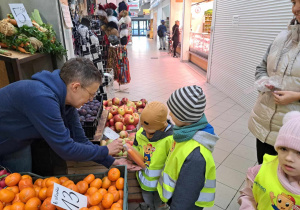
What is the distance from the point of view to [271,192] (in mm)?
1048

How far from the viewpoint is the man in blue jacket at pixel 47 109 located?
1172 millimetres

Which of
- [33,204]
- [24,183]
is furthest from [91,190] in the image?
[24,183]

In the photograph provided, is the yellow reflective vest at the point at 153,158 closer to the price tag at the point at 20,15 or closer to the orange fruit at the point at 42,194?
the orange fruit at the point at 42,194

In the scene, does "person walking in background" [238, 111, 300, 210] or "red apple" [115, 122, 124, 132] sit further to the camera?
"red apple" [115, 122, 124, 132]

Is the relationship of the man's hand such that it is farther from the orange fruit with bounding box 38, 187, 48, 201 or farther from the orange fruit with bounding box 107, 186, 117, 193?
the orange fruit with bounding box 38, 187, 48, 201

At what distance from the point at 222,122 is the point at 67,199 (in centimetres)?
349

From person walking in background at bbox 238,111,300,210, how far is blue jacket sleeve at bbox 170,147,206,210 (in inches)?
12.5

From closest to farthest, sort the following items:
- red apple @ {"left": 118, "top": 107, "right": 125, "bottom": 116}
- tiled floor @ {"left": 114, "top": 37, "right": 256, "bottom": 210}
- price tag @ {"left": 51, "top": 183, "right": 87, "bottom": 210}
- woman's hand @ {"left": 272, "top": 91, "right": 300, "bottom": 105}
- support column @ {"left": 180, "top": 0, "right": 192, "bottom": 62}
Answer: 1. price tag @ {"left": 51, "top": 183, "right": 87, "bottom": 210}
2. woman's hand @ {"left": 272, "top": 91, "right": 300, "bottom": 105}
3. tiled floor @ {"left": 114, "top": 37, "right": 256, "bottom": 210}
4. red apple @ {"left": 118, "top": 107, "right": 125, "bottom": 116}
5. support column @ {"left": 180, "top": 0, "right": 192, "bottom": 62}

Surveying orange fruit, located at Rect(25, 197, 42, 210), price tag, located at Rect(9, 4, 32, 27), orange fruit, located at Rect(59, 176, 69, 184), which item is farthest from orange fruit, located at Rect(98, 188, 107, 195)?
price tag, located at Rect(9, 4, 32, 27)

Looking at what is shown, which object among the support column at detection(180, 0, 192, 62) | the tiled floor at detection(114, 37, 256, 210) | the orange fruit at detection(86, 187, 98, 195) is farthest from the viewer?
the support column at detection(180, 0, 192, 62)

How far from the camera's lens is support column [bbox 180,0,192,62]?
9781 millimetres

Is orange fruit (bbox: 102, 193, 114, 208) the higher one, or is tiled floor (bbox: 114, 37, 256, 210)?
orange fruit (bbox: 102, 193, 114, 208)

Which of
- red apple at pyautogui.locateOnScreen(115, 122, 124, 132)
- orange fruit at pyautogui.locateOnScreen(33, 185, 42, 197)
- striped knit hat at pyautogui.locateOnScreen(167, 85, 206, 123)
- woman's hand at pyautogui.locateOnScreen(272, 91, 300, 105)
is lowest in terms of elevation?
red apple at pyautogui.locateOnScreen(115, 122, 124, 132)

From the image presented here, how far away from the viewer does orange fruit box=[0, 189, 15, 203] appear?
113cm
